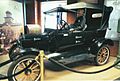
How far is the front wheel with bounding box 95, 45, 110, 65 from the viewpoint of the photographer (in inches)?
219

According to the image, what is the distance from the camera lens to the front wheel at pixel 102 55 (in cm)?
556

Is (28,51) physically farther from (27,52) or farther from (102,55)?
(102,55)

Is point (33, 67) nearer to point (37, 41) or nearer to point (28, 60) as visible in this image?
point (28, 60)

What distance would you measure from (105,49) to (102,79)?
1.49 meters

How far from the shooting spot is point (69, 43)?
5.14 m

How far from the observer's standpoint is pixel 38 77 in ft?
13.6

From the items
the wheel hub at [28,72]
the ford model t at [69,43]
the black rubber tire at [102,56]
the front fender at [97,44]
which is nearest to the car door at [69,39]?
the ford model t at [69,43]

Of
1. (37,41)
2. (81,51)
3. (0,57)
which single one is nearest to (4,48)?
(0,57)

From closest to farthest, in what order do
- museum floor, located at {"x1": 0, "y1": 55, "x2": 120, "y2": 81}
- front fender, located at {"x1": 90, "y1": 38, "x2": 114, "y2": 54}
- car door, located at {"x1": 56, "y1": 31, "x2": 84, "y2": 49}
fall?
museum floor, located at {"x1": 0, "y1": 55, "x2": 120, "y2": 81}, car door, located at {"x1": 56, "y1": 31, "x2": 84, "y2": 49}, front fender, located at {"x1": 90, "y1": 38, "x2": 114, "y2": 54}

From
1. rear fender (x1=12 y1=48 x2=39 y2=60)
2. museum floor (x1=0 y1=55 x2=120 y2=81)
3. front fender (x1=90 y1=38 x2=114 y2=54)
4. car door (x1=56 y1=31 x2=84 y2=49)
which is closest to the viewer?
rear fender (x1=12 y1=48 x2=39 y2=60)

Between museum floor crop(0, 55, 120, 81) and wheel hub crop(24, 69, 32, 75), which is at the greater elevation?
wheel hub crop(24, 69, 32, 75)

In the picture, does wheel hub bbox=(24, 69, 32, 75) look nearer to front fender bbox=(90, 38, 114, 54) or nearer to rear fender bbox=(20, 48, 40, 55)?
rear fender bbox=(20, 48, 40, 55)

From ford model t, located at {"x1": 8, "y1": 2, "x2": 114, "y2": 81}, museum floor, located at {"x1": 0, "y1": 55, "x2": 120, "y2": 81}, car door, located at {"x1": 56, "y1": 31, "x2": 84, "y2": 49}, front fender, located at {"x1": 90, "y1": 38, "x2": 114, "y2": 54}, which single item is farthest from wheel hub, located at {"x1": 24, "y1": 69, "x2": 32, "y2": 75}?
front fender, located at {"x1": 90, "y1": 38, "x2": 114, "y2": 54}

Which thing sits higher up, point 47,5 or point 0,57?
point 47,5
